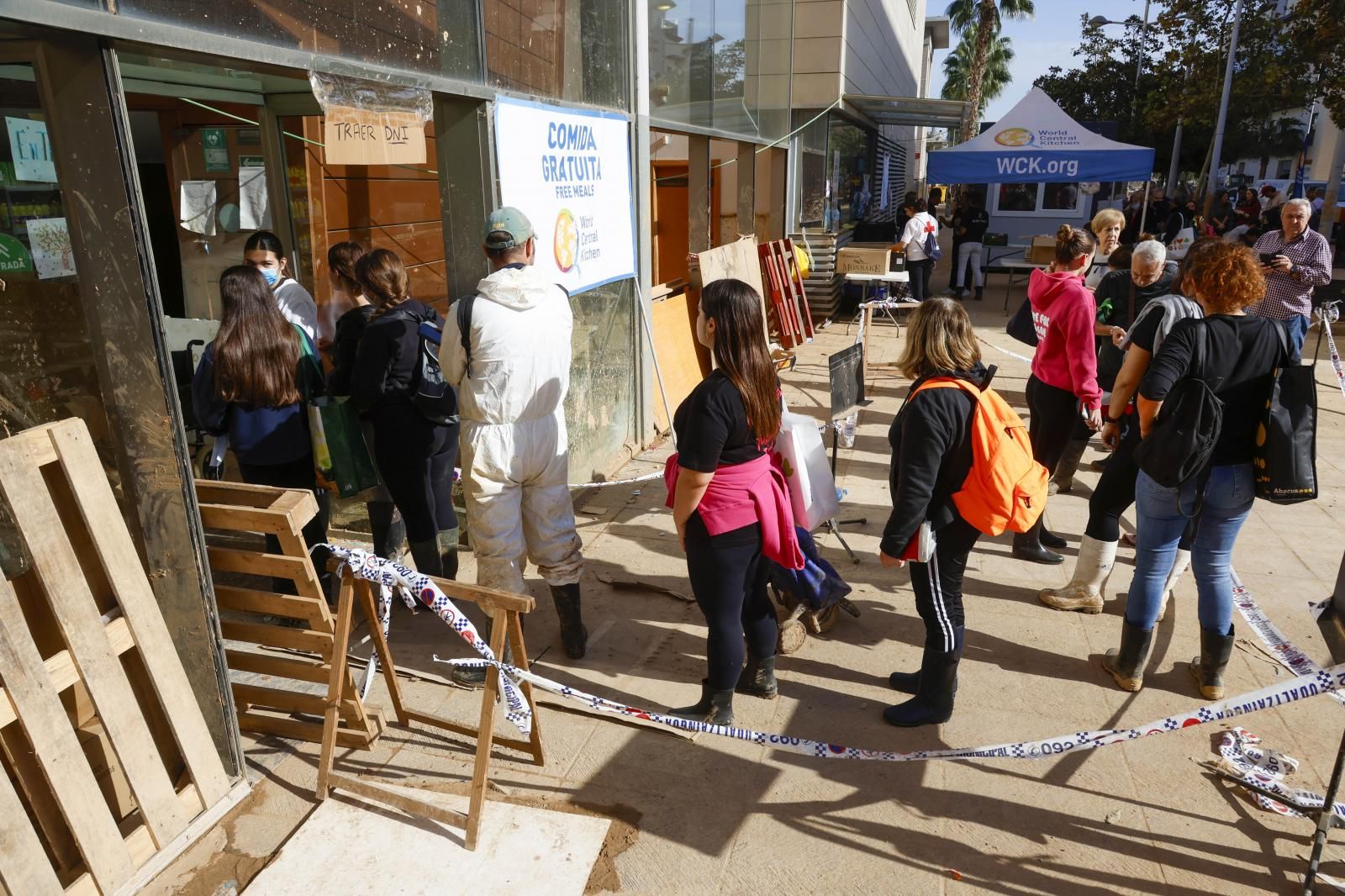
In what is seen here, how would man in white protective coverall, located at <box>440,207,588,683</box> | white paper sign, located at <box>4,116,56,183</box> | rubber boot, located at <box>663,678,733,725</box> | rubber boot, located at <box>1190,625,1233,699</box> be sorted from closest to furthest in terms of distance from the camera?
white paper sign, located at <box>4,116,56,183</box> < rubber boot, located at <box>663,678,733,725</box> < man in white protective coverall, located at <box>440,207,588,683</box> < rubber boot, located at <box>1190,625,1233,699</box>

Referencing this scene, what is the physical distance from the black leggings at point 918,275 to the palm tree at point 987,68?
4518 centimetres

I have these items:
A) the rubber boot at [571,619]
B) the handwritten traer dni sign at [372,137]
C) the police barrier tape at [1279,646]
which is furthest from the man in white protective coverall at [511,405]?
the police barrier tape at [1279,646]

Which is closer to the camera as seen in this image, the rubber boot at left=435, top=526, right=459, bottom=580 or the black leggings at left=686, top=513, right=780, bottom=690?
the black leggings at left=686, top=513, right=780, bottom=690

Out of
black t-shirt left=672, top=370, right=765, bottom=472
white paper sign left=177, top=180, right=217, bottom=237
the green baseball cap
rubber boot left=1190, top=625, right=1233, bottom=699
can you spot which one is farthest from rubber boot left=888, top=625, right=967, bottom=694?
white paper sign left=177, top=180, right=217, bottom=237

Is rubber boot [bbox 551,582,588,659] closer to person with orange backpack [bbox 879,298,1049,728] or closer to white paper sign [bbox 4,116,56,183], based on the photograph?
person with orange backpack [bbox 879,298,1049,728]

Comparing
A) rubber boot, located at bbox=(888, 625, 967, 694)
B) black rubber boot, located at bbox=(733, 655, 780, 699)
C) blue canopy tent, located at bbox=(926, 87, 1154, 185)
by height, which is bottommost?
rubber boot, located at bbox=(888, 625, 967, 694)

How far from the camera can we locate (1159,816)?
9.80 feet

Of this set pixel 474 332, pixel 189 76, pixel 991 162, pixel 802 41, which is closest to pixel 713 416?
pixel 474 332

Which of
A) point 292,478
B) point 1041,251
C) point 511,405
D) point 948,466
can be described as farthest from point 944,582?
point 1041,251

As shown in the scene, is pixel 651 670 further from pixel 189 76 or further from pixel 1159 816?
pixel 189 76

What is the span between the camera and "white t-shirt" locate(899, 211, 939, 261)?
1304 centimetres

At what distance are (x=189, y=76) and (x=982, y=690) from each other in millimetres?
5011

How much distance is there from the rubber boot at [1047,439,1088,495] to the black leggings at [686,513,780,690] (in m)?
3.61

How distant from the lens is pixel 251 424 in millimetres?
3869
